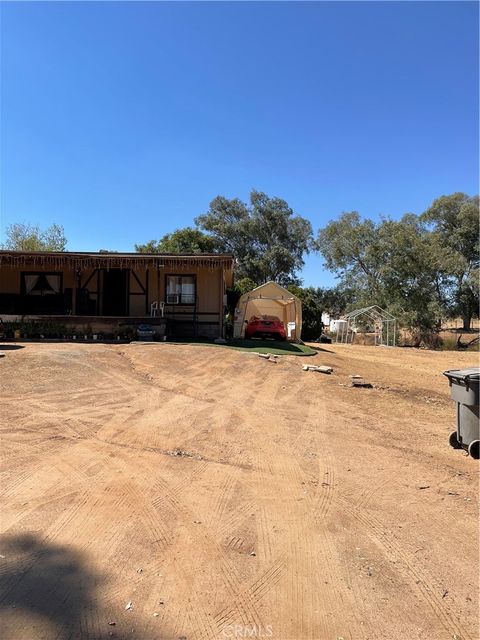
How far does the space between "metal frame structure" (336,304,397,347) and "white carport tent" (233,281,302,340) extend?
6848mm

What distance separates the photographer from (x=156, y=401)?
7883mm

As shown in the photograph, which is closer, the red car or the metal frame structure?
the red car

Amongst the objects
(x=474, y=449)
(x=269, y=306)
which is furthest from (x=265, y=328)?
(x=474, y=449)

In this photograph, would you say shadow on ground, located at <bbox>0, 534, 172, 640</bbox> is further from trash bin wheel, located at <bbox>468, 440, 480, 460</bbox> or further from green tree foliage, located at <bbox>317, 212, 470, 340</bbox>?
green tree foliage, located at <bbox>317, 212, 470, 340</bbox>

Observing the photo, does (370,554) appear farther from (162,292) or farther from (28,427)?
(162,292)

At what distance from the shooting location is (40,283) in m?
19.6

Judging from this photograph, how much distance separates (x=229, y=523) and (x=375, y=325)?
91.9 feet

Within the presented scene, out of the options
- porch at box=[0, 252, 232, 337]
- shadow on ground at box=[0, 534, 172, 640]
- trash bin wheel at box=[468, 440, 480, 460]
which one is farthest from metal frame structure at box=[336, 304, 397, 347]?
shadow on ground at box=[0, 534, 172, 640]

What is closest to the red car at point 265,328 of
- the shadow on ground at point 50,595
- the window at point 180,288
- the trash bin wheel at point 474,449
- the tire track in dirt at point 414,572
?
the window at point 180,288

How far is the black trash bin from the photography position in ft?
18.7

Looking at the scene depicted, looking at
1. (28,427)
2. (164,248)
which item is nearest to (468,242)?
(164,248)

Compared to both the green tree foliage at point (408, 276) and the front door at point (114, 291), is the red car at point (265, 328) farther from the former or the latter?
the green tree foliage at point (408, 276)

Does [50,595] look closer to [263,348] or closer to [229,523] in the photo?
[229,523]

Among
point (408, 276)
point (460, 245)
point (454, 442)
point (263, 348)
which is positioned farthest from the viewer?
point (460, 245)
